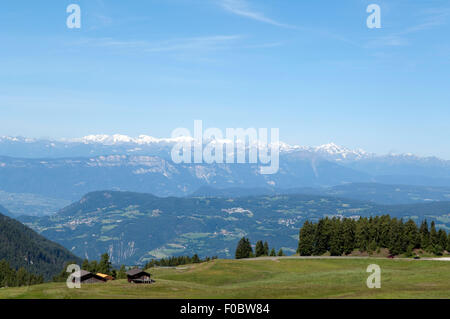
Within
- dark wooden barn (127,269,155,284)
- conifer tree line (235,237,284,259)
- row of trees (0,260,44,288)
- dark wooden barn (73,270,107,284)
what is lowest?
row of trees (0,260,44,288)

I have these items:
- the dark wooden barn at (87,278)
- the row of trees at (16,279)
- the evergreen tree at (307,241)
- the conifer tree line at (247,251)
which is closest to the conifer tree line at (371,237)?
the evergreen tree at (307,241)

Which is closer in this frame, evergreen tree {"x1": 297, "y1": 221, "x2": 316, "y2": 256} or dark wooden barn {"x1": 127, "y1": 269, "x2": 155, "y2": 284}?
dark wooden barn {"x1": 127, "y1": 269, "x2": 155, "y2": 284}

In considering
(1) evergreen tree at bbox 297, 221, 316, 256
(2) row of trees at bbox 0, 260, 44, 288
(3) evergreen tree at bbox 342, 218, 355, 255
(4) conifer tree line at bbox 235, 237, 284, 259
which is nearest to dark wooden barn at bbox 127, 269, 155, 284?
(1) evergreen tree at bbox 297, 221, 316, 256

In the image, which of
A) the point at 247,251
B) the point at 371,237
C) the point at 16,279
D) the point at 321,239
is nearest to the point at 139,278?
the point at 321,239

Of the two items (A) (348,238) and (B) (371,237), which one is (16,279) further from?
(B) (371,237)

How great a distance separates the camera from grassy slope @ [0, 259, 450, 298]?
76500 mm

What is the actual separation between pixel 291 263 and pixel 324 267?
13.6 meters

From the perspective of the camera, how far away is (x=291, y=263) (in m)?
152

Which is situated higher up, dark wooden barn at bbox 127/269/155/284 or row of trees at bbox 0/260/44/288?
dark wooden barn at bbox 127/269/155/284

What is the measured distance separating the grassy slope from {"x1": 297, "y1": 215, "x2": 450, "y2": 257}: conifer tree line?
1585cm

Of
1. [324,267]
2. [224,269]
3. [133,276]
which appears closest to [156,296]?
[133,276]

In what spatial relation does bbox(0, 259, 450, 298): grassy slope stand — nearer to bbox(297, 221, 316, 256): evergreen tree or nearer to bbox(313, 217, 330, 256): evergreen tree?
bbox(297, 221, 316, 256): evergreen tree
